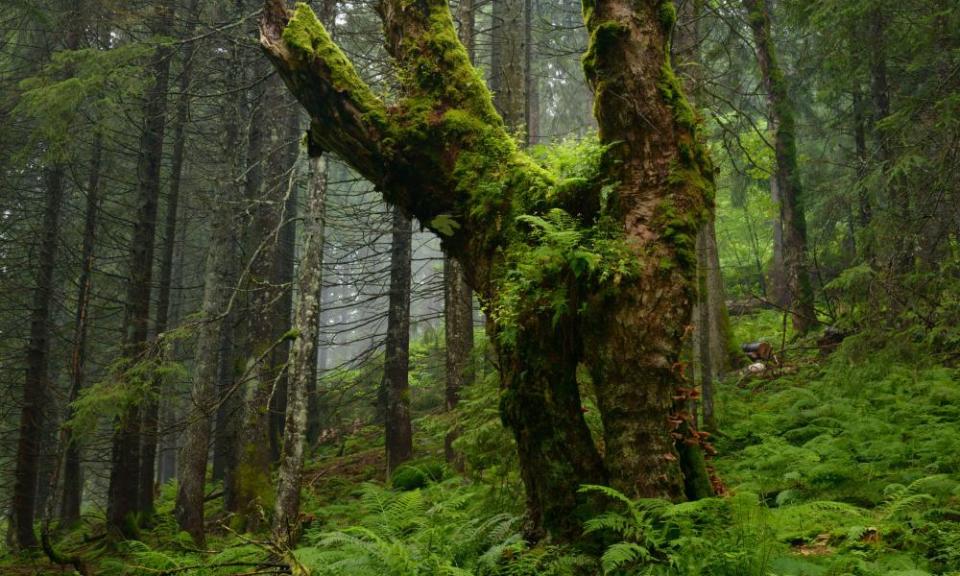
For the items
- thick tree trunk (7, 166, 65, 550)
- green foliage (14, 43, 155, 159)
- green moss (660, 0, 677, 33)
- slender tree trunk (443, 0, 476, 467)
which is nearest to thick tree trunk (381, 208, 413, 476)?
slender tree trunk (443, 0, 476, 467)

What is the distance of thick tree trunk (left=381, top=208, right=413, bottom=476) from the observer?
41.9ft

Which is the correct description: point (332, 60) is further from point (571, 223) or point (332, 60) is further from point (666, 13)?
point (666, 13)

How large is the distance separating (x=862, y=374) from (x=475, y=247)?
4.69 metres

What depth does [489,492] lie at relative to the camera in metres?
5.79

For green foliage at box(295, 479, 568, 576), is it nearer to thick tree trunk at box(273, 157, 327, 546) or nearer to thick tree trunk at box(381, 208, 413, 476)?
thick tree trunk at box(273, 157, 327, 546)

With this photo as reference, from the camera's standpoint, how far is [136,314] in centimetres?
1233

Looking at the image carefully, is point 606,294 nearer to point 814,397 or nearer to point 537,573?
point 537,573

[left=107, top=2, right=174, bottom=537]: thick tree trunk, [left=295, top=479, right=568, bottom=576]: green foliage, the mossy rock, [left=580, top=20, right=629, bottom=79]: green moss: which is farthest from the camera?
[left=107, top=2, right=174, bottom=537]: thick tree trunk

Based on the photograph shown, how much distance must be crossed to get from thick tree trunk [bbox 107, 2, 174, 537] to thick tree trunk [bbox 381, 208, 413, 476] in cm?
435

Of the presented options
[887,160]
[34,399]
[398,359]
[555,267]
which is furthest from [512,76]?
[34,399]

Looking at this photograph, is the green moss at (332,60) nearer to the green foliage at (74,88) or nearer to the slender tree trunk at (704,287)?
the slender tree trunk at (704,287)

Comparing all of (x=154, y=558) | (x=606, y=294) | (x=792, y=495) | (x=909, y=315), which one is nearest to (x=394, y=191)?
(x=606, y=294)

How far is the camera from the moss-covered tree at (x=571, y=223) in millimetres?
4371

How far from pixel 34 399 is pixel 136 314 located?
2948mm
